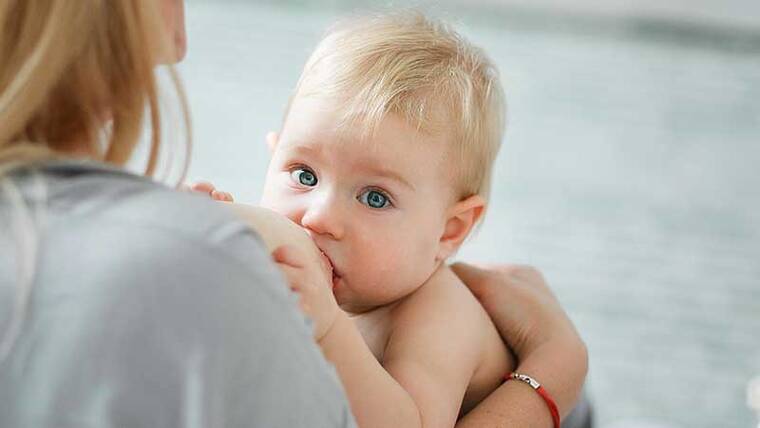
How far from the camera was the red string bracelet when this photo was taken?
136cm

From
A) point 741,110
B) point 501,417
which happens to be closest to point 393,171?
point 501,417

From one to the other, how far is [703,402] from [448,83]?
1836 millimetres

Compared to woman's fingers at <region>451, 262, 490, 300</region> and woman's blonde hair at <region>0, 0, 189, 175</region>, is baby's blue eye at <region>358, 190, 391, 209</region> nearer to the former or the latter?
woman's fingers at <region>451, 262, 490, 300</region>

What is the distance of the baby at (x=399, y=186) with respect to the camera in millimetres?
1315

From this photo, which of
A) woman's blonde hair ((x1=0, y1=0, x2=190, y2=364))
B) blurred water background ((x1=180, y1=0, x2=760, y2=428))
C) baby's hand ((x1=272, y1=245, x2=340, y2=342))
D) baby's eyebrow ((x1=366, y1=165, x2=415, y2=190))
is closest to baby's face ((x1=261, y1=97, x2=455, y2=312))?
baby's eyebrow ((x1=366, y1=165, x2=415, y2=190))

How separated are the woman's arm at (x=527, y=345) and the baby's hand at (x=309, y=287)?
1.07 ft

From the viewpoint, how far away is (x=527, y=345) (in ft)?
4.85

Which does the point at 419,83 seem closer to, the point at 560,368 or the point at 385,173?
the point at 385,173

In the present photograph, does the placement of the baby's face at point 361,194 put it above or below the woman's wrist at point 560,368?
above

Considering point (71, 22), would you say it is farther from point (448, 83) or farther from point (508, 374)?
point (508, 374)

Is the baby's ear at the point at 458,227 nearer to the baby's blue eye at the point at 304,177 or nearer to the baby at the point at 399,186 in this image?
the baby at the point at 399,186

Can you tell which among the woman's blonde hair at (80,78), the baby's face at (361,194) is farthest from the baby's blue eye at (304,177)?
the woman's blonde hair at (80,78)

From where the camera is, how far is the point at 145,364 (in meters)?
0.82

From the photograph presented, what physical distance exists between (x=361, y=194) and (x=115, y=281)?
0.57 metres
